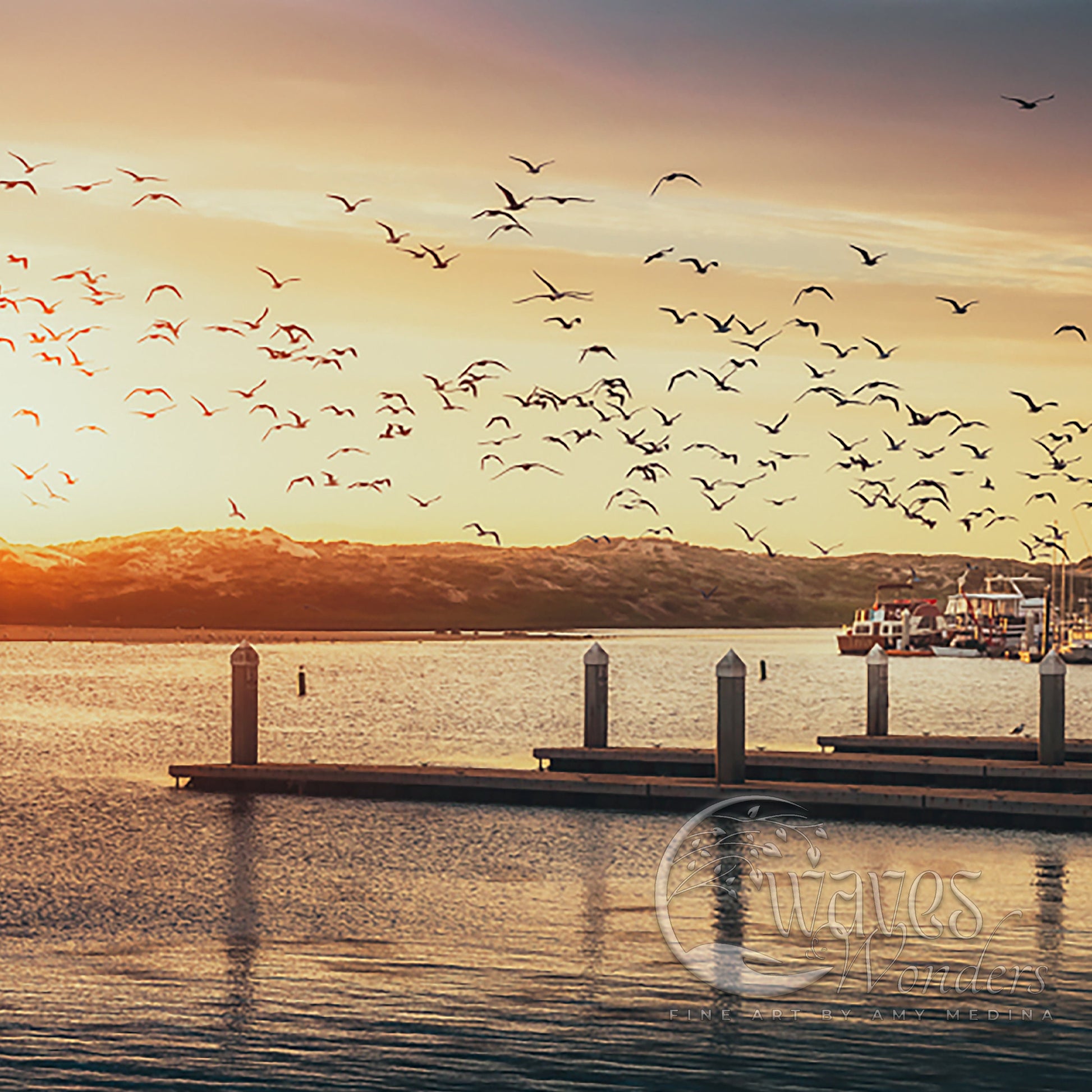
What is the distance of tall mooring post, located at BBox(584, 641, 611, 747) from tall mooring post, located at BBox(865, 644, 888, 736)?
858 centimetres

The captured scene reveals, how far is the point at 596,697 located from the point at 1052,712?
1177 centimetres

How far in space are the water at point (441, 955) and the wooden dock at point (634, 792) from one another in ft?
1.36

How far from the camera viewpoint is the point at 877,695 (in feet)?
152

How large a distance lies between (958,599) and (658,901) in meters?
177

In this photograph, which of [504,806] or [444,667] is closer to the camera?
[504,806]

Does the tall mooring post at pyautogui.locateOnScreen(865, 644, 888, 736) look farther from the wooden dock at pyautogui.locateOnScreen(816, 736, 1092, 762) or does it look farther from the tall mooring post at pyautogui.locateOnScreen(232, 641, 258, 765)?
the tall mooring post at pyautogui.locateOnScreen(232, 641, 258, 765)

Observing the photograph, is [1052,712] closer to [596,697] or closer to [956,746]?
[956,746]

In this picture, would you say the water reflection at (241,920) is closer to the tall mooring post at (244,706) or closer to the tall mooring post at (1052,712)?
the tall mooring post at (244,706)

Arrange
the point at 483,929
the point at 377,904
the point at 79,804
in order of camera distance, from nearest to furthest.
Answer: the point at 483,929, the point at 377,904, the point at 79,804

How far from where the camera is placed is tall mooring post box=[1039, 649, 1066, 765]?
36.3 m

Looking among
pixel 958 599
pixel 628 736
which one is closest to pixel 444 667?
pixel 958 599

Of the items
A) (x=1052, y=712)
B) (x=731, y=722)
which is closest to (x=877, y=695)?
(x=1052, y=712)

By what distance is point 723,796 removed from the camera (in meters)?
33.4

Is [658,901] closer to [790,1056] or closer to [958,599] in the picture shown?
[790,1056]
